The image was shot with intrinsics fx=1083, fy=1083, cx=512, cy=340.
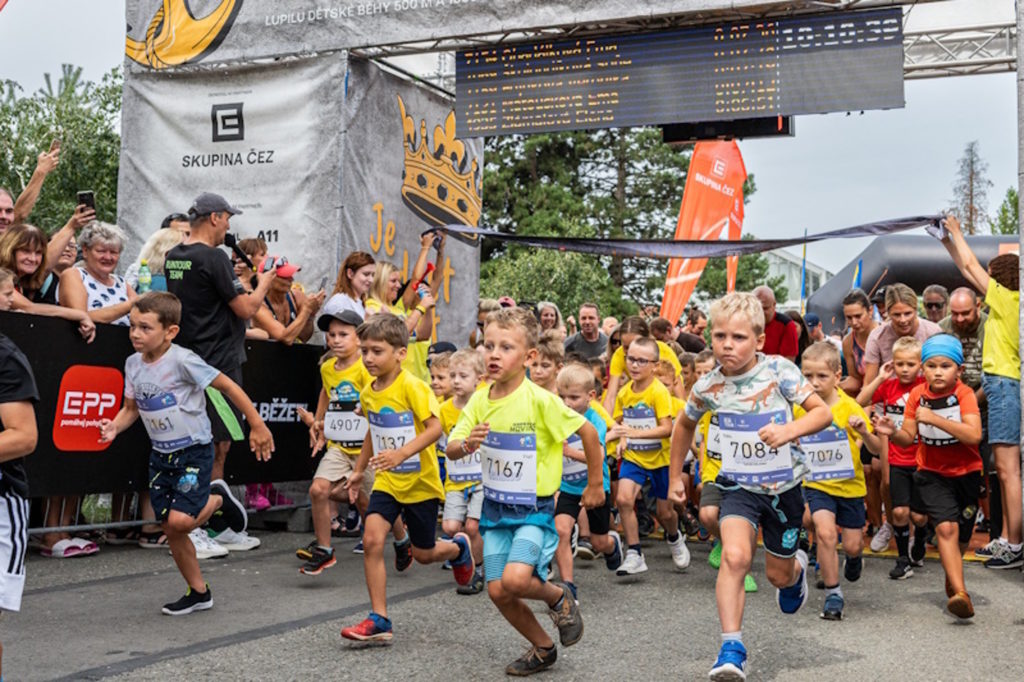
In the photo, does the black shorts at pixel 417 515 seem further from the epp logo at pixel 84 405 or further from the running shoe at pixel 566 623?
the epp logo at pixel 84 405

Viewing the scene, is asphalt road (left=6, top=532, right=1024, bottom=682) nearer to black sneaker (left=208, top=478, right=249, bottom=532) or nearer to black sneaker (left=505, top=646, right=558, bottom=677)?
black sneaker (left=505, top=646, right=558, bottom=677)

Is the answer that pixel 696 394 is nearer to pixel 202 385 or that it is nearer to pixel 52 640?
pixel 202 385

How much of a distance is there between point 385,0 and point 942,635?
302 inches

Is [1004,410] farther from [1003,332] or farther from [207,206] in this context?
[207,206]

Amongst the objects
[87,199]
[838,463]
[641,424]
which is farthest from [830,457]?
[87,199]

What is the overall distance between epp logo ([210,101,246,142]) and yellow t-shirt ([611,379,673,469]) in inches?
208

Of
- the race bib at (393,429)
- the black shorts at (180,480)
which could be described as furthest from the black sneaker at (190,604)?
the race bib at (393,429)

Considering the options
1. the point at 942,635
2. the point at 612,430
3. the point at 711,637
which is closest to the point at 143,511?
the point at 612,430

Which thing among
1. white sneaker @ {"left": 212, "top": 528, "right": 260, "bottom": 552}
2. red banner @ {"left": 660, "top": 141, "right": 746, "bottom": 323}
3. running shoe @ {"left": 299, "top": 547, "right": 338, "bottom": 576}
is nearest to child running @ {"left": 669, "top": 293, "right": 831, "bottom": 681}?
running shoe @ {"left": 299, "top": 547, "right": 338, "bottom": 576}

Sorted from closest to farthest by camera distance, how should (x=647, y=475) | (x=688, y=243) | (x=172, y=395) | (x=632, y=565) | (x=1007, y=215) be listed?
1. (x=172, y=395)
2. (x=632, y=565)
3. (x=647, y=475)
4. (x=688, y=243)
5. (x=1007, y=215)

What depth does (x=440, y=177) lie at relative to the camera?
12461 millimetres

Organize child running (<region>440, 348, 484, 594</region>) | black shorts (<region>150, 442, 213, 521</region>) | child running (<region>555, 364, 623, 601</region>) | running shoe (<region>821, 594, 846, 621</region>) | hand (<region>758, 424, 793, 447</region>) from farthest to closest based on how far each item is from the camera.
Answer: child running (<region>440, 348, 484, 594</region>) < child running (<region>555, 364, 623, 601</region>) < running shoe (<region>821, 594, 846, 621</region>) < black shorts (<region>150, 442, 213, 521</region>) < hand (<region>758, 424, 793, 447</region>)

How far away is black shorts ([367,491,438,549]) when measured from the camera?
6.16m

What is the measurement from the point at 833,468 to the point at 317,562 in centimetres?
358
